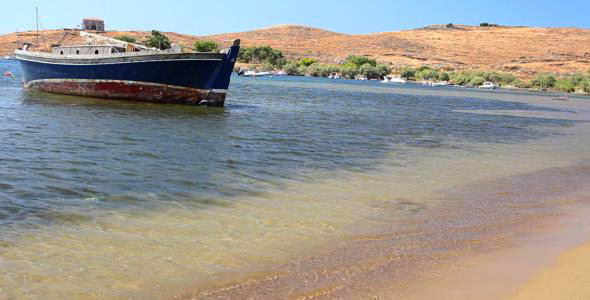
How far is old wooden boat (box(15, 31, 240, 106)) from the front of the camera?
2564 cm

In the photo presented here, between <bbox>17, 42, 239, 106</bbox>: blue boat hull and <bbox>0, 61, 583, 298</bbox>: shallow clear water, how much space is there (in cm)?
511

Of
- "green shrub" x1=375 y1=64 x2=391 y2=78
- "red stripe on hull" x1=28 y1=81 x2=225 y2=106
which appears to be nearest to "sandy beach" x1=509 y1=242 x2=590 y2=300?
"red stripe on hull" x1=28 y1=81 x2=225 y2=106

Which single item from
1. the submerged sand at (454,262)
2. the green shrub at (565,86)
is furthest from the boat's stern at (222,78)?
the green shrub at (565,86)

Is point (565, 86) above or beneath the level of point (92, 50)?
beneath

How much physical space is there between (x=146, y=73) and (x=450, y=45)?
15124 centimetres

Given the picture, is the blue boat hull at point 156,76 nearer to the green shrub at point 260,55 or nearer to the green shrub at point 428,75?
the green shrub at point 428,75

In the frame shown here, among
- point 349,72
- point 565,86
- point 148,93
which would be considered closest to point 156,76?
point 148,93

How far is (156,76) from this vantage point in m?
26.1

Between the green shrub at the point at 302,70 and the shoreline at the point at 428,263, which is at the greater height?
the green shrub at the point at 302,70

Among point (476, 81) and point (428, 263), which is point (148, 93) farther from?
point (476, 81)

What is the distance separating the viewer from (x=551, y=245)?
22.6 feet

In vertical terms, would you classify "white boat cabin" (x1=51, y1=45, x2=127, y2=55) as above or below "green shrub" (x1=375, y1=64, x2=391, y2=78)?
above

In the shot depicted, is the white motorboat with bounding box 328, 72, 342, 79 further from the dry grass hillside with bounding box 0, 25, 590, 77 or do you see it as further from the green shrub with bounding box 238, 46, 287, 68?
the dry grass hillside with bounding box 0, 25, 590, 77

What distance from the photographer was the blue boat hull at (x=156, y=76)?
2565cm
